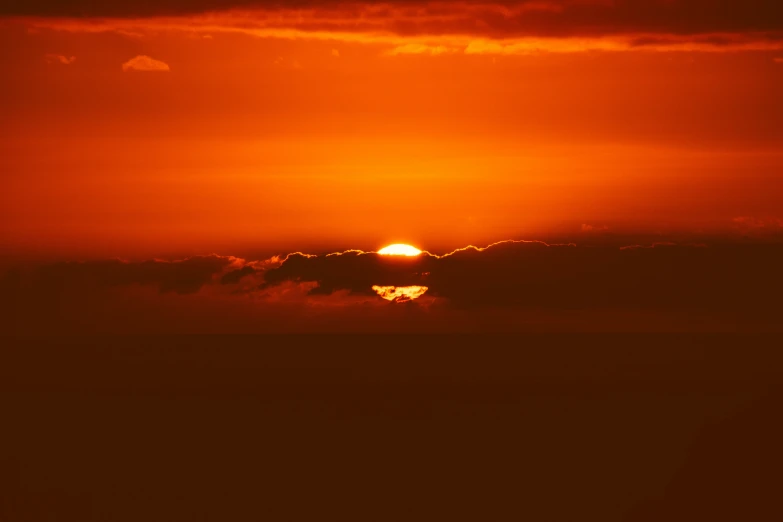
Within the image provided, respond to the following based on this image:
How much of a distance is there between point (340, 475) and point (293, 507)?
52.0 feet

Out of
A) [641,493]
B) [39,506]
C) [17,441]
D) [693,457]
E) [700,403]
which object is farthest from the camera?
[700,403]

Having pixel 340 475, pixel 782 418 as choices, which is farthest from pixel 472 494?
pixel 782 418

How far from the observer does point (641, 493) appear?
12725 centimetres

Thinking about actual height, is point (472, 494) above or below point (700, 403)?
below

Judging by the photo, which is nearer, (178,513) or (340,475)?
(178,513)

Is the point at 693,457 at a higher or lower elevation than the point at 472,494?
higher

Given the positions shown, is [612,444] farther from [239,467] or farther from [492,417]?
[239,467]

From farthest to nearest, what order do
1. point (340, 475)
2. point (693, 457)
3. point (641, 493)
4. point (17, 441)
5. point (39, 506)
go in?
point (17, 441), point (340, 475), point (39, 506), point (641, 493), point (693, 457)

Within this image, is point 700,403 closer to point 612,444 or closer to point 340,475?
point 612,444

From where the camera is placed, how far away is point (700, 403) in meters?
193

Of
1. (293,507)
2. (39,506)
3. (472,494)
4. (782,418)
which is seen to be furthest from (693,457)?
(39,506)

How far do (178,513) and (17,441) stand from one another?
5201 centimetres

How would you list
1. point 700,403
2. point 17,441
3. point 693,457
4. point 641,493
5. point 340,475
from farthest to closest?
point 700,403 < point 17,441 < point 340,475 < point 641,493 < point 693,457

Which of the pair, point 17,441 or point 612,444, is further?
point 17,441
